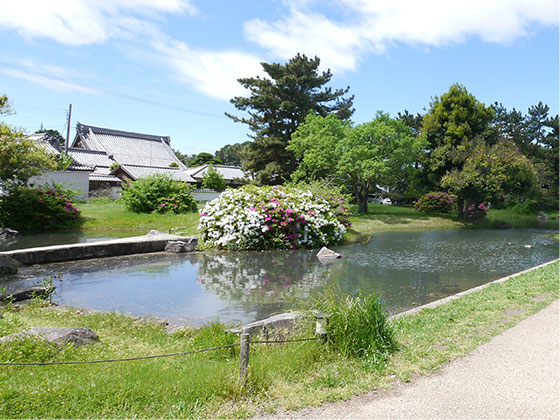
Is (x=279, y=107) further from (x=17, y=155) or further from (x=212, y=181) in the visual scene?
(x=17, y=155)

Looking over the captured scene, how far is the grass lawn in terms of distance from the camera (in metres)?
19.7

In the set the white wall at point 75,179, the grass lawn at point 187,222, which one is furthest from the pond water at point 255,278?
Result: the white wall at point 75,179

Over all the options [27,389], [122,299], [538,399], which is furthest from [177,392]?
[122,299]

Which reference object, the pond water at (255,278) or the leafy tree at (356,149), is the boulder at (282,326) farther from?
the leafy tree at (356,149)

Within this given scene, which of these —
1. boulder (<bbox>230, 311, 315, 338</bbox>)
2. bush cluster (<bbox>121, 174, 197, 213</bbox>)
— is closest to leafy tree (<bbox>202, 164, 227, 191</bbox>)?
bush cluster (<bbox>121, 174, 197, 213</bbox>)

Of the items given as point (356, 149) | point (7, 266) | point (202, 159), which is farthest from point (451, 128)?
point (202, 159)

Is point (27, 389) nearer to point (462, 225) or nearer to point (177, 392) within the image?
point (177, 392)

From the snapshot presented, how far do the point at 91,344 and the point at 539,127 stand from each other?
52396 mm

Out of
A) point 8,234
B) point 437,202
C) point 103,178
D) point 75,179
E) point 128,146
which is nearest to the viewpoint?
point 8,234

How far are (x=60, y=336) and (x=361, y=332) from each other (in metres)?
3.36

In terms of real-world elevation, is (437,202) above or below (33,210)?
above

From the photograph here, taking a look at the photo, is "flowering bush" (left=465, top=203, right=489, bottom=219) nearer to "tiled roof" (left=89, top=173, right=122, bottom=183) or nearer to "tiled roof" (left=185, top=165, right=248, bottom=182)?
"tiled roof" (left=185, top=165, right=248, bottom=182)

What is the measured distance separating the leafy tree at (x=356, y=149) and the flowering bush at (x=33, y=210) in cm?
1525

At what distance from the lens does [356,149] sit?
1056 inches
